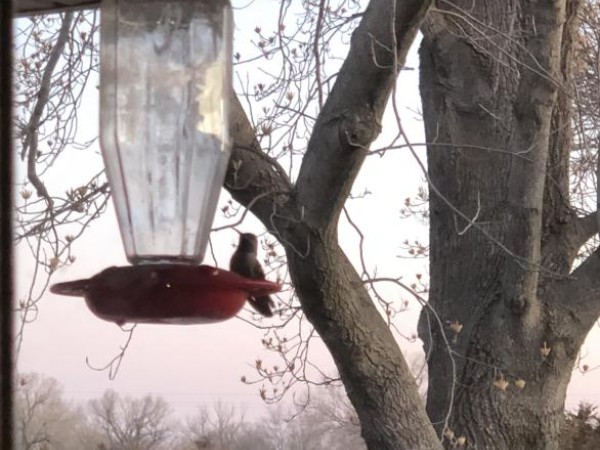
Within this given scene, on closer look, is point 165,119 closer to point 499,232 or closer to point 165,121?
point 165,121

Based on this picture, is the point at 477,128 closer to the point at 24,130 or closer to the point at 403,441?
the point at 403,441

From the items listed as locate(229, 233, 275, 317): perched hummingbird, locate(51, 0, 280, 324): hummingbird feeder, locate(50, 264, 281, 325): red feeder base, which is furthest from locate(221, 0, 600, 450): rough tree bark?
locate(50, 264, 281, 325): red feeder base

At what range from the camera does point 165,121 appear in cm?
152

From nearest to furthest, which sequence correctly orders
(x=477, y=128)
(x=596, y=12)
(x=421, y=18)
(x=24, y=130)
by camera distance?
(x=421, y=18), (x=24, y=130), (x=477, y=128), (x=596, y=12)

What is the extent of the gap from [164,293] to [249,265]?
→ 2.00 feet

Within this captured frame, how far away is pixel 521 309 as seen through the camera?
11.4 ft

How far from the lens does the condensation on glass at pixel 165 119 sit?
1413 millimetres

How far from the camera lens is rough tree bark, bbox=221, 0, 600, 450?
2.51 metres

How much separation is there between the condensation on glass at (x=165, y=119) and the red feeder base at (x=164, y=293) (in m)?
0.20

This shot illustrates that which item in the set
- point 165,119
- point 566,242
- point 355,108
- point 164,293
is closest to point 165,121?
point 165,119

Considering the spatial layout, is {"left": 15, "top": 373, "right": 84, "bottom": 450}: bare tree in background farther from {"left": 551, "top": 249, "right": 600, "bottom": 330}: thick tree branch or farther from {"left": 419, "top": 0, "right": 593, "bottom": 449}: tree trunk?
{"left": 551, "top": 249, "right": 600, "bottom": 330}: thick tree branch

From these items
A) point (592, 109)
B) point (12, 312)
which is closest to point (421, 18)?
point (592, 109)

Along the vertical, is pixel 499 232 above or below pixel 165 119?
above

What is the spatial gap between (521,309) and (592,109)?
0.75 metres
